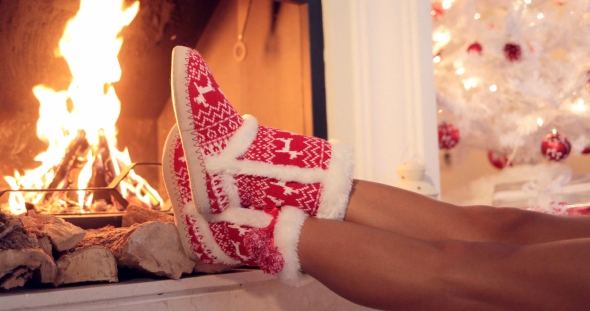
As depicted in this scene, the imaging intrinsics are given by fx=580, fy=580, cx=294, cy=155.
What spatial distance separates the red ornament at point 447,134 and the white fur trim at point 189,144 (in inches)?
61.7

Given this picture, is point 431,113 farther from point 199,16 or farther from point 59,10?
point 59,10

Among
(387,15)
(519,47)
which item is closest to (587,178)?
(519,47)

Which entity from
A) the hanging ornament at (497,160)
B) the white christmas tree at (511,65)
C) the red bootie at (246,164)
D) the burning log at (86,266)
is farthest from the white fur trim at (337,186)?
the hanging ornament at (497,160)

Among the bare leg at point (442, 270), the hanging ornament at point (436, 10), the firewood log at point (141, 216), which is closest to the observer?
the bare leg at point (442, 270)

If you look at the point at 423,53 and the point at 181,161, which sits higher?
the point at 423,53

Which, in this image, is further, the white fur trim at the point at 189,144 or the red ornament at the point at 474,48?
the red ornament at the point at 474,48

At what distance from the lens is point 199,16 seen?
1.61m

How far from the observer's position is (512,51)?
2.24m

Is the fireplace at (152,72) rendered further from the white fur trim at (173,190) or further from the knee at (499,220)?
the knee at (499,220)

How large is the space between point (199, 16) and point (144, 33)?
0.16m

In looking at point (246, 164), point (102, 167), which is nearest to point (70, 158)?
point (102, 167)

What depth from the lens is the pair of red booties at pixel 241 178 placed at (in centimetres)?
91

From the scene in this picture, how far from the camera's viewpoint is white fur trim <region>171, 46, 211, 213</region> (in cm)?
92

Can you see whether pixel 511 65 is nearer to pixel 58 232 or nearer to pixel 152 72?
pixel 152 72
